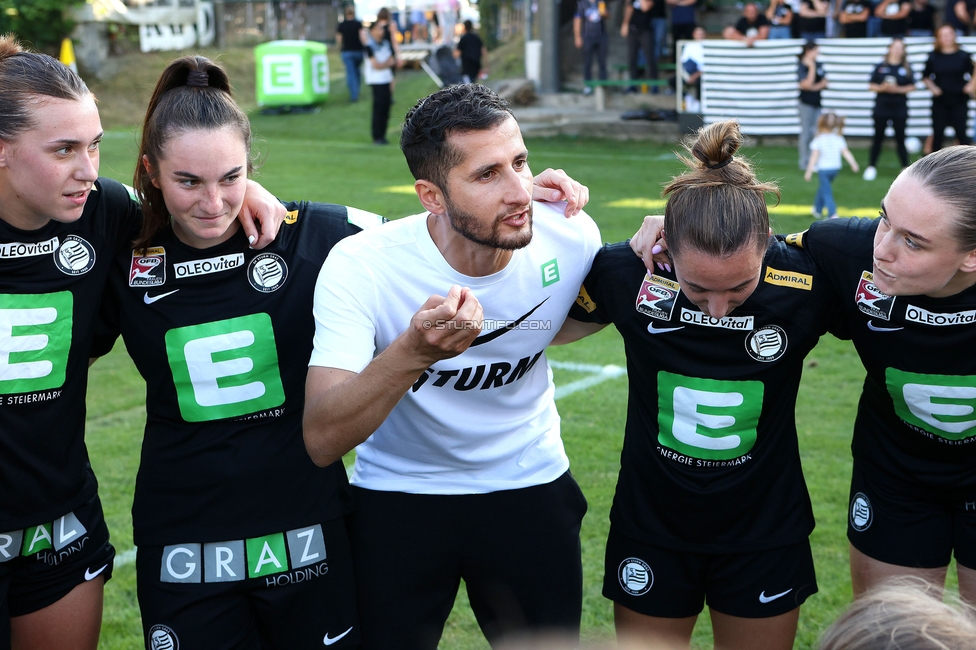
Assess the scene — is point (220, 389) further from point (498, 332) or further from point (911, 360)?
point (911, 360)

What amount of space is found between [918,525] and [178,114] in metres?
2.67

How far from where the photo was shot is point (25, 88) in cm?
287

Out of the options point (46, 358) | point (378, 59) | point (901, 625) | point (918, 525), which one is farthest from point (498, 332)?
point (378, 59)

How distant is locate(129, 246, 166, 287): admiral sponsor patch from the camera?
304 cm

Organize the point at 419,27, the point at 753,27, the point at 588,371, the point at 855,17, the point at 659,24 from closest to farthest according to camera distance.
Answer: the point at 588,371 → the point at 855,17 → the point at 753,27 → the point at 659,24 → the point at 419,27

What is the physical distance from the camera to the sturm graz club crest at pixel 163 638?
9.55ft

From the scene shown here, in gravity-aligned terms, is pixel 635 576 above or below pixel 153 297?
below

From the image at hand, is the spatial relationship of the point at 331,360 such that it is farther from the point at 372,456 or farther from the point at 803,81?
the point at 803,81

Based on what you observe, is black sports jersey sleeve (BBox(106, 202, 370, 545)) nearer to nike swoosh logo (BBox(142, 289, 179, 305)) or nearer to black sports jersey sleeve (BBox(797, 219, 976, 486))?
nike swoosh logo (BBox(142, 289, 179, 305))

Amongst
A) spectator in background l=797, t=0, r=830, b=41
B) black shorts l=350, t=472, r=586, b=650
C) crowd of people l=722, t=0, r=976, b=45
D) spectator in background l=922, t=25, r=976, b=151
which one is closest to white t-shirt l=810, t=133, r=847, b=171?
spectator in background l=922, t=25, r=976, b=151

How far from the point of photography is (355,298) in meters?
2.85

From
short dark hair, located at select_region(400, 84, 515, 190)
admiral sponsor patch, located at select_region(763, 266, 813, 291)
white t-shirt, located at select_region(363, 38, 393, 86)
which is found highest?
white t-shirt, located at select_region(363, 38, 393, 86)

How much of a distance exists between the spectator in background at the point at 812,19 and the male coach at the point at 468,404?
58.0 feet

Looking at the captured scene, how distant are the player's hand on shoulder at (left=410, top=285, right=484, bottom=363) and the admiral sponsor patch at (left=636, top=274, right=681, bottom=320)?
2.82 feet
